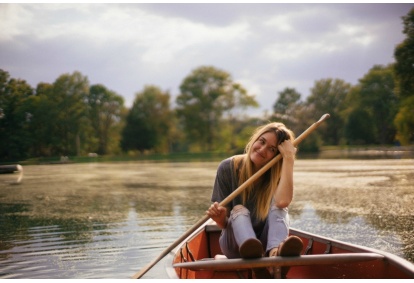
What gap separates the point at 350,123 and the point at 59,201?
5.15 meters

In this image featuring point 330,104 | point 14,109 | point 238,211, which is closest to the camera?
point 238,211

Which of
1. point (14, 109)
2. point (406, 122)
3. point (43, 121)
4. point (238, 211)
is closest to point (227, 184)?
point (238, 211)

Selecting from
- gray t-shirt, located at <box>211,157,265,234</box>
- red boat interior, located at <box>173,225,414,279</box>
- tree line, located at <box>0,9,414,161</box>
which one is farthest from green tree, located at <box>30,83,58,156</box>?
gray t-shirt, located at <box>211,157,265,234</box>

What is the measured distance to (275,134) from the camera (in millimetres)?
1882

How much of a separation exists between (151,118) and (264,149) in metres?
20.7

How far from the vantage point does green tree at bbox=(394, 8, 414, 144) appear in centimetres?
612

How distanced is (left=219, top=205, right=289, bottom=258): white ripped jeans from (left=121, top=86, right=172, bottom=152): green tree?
58.0 feet

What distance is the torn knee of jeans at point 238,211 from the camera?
1750mm

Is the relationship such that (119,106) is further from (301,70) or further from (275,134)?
(275,134)

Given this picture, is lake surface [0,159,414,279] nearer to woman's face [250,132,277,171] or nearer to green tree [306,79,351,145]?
woman's face [250,132,277,171]

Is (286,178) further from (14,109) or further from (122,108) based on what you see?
(122,108)

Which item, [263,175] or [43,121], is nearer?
[263,175]

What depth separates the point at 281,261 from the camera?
1546mm

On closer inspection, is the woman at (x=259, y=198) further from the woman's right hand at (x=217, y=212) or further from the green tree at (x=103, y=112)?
the green tree at (x=103, y=112)
